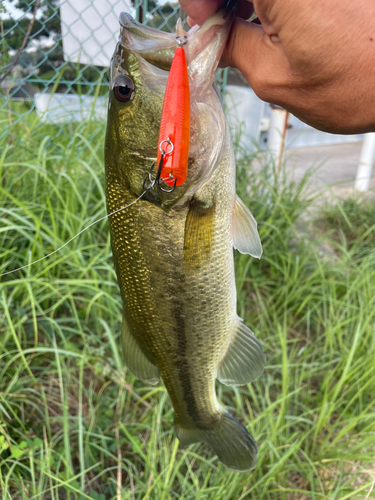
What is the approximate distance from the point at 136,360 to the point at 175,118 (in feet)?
2.61

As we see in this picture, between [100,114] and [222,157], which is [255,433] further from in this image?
[100,114]

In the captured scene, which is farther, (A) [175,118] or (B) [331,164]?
(B) [331,164]

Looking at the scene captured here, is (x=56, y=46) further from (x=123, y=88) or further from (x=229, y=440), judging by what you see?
(x=229, y=440)

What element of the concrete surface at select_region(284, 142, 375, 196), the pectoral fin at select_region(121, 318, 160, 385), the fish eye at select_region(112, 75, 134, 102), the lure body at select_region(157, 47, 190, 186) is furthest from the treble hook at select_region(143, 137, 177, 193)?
the concrete surface at select_region(284, 142, 375, 196)

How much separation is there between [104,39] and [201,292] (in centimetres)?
238

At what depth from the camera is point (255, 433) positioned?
5.96 feet

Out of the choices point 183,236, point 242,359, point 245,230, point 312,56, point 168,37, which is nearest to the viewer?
point 312,56

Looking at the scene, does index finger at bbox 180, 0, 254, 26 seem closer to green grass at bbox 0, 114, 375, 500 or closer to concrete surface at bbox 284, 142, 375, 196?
green grass at bbox 0, 114, 375, 500

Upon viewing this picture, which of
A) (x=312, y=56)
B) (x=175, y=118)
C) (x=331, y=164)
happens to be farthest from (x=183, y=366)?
(x=331, y=164)

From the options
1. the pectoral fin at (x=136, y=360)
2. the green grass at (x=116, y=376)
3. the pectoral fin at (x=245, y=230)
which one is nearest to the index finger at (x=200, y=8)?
the pectoral fin at (x=245, y=230)

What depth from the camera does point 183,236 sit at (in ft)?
3.43

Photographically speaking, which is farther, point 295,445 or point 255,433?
point 255,433

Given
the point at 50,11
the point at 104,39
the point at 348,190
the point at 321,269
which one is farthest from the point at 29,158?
the point at 348,190

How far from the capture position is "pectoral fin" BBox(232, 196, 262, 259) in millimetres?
1159
